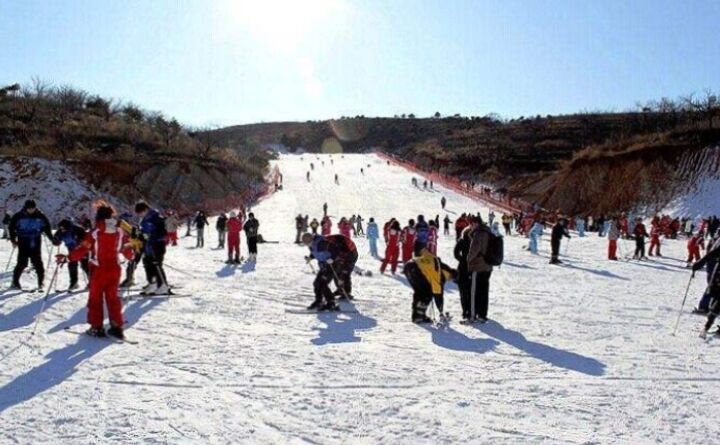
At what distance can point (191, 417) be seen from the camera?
5.48 m

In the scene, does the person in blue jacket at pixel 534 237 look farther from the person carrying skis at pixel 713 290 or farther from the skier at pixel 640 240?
the person carrying skis at pixel 713 290

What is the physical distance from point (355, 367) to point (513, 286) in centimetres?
845

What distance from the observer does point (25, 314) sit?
9.22 metres

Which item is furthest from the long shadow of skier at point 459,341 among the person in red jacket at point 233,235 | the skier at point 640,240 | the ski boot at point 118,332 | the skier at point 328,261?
the skier at point 640,240

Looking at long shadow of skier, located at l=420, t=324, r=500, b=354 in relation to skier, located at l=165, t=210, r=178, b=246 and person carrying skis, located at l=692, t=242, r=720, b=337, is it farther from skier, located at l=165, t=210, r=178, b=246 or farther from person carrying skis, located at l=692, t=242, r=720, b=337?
skier, located at l=165, t=210, r=178, b=246

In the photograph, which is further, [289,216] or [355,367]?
[289,216]

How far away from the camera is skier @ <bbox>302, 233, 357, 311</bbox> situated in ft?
35.7

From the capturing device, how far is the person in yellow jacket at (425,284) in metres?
10.0

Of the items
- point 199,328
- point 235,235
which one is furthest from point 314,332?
point 235,235

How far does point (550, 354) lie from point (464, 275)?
2677 mm

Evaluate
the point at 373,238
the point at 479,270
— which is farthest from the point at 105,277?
the point at 373,238

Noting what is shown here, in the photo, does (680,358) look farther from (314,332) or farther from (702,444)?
(314,332)

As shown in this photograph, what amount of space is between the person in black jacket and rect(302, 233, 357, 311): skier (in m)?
1.89

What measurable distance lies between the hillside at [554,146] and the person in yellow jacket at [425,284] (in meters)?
42.1
